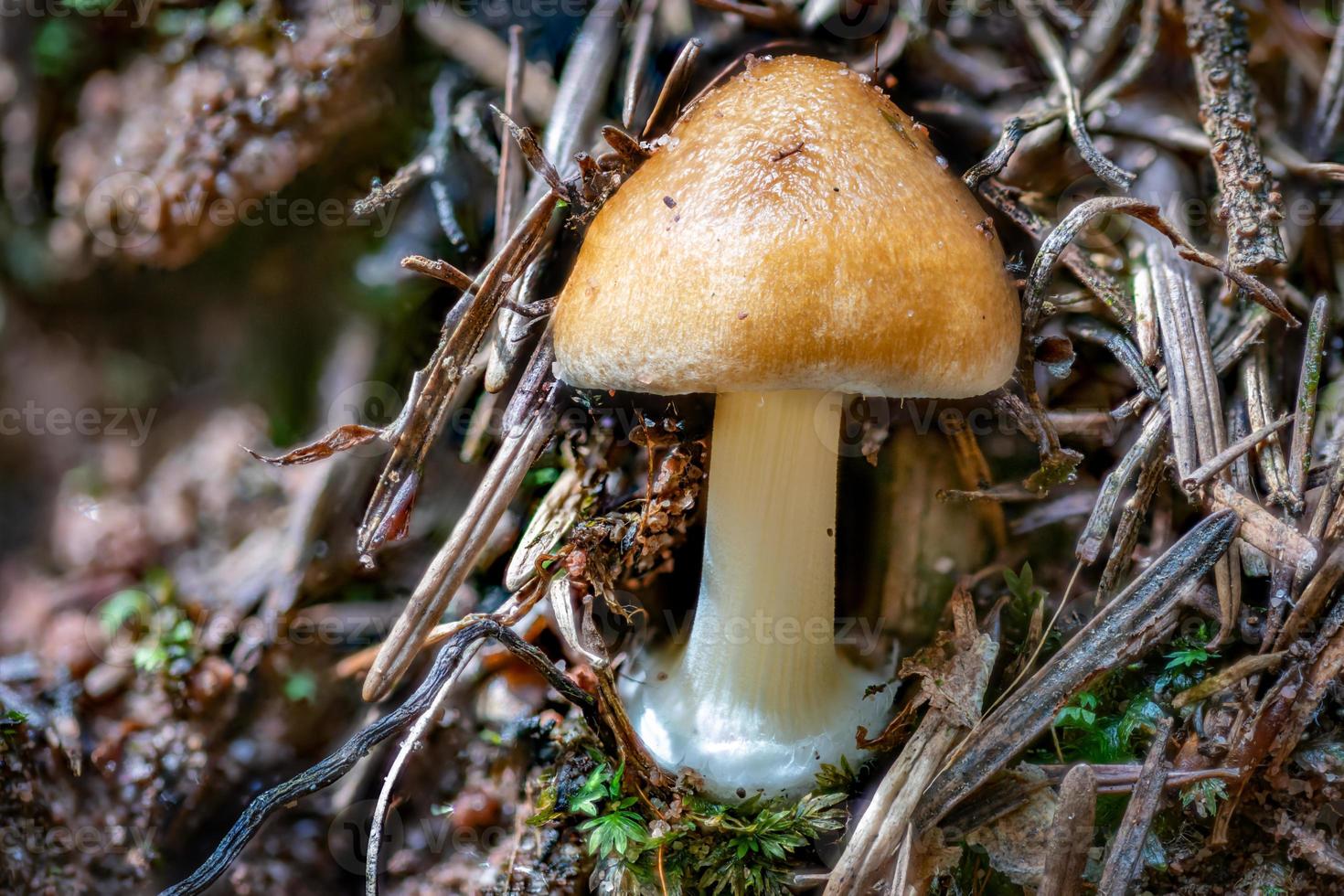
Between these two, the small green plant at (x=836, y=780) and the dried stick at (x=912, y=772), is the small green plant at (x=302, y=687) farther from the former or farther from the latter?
the dried stick at (x=912, y=772)

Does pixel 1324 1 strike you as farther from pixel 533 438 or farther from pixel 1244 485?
pixel 533 438

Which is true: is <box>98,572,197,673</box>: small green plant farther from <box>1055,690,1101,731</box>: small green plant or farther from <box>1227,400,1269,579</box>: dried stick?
Result: <box>1227,400,1269,579</box>: dried stick

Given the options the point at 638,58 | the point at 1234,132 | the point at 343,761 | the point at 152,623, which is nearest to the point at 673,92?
the point at 638,58

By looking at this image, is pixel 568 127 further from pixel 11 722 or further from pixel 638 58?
pixel 11 722

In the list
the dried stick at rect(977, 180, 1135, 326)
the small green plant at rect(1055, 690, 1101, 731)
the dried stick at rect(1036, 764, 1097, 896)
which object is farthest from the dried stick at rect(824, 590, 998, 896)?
the dried stick at rect(977, 180, 1135, 326)

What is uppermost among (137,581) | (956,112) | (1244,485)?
(956,112)

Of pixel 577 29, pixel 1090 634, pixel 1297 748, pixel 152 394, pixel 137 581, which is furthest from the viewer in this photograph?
pixel 152 394

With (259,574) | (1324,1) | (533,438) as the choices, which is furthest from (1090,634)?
(259,574)

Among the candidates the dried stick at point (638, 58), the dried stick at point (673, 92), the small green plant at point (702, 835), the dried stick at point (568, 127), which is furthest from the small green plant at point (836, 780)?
the dried stick at point (638, 58)
